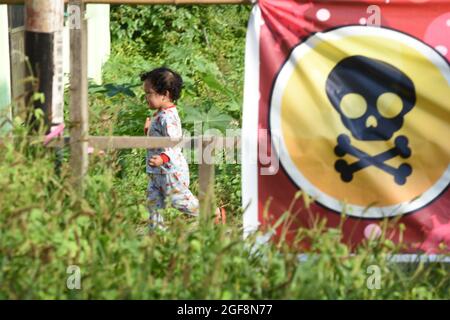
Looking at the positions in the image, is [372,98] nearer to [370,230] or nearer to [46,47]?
[370,230]

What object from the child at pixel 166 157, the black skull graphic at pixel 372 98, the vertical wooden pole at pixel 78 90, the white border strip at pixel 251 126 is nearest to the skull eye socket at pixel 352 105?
the black skull graphic at pixel 372 98

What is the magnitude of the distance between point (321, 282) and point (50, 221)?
1294 millimetres

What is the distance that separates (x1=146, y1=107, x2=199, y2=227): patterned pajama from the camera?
7531mm

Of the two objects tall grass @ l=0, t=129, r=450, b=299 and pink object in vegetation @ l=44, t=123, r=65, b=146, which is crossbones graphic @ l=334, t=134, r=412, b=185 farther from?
pink object in vegetation @ l=44, t=123, r=65, b=146

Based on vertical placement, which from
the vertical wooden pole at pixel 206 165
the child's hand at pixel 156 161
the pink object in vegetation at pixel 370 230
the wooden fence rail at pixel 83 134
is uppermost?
the wooden fence rail at pixel 83 134

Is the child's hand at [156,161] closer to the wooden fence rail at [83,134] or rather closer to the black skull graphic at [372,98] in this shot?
the wooden fence rail at [83,134]

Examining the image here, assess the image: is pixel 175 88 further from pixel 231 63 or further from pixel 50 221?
pixel 231 63

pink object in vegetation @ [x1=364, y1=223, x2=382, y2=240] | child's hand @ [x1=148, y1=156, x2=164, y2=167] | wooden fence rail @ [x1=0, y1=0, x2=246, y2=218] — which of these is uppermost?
wooden fence rail @ [x1=0, y1=0, x2=246, y2=218]

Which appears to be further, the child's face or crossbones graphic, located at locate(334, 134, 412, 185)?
the child's face

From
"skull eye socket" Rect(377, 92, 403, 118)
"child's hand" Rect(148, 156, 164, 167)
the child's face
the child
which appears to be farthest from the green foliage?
the child's face

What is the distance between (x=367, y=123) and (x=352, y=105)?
130mm

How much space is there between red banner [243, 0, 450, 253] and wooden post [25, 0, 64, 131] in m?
1.10

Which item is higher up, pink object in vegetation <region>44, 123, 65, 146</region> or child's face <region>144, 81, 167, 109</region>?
child's face <region>144, 81, 167, 109</region>

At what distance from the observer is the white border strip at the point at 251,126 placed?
5.99 m
